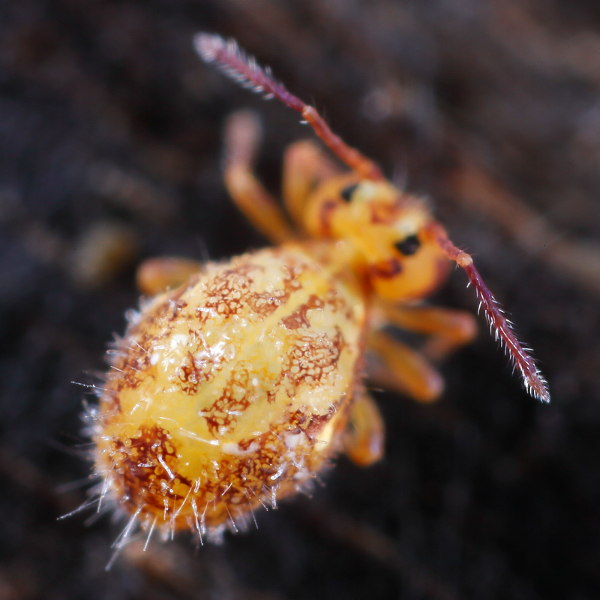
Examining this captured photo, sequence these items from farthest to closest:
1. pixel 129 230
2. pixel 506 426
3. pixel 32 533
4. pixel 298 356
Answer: pixel 129 230 < pixel 506 426 < pixel 32 533 < pixel 298 356

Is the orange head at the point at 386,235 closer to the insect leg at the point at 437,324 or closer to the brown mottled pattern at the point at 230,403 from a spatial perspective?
the insect leg at the point at 437,324

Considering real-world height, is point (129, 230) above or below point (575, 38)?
below

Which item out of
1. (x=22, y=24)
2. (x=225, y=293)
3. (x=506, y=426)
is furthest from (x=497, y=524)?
(x=22, y=24)

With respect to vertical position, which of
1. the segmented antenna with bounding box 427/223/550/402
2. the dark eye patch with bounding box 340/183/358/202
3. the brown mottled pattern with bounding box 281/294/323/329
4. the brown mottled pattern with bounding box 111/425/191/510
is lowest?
the brown mottled pattern with bounding box 111/425/191/510

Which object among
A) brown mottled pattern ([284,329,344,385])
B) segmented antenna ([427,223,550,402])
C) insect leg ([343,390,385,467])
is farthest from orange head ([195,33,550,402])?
brown mottled pattern ([284,329,344,385])

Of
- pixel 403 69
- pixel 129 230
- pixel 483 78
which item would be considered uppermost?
pixel 483 78

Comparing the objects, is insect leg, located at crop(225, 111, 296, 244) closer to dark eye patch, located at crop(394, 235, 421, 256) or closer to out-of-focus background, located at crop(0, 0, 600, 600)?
out-of-focus background, located at crop(0, 0, 600, 600)

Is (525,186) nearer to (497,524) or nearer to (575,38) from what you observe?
(575,38)

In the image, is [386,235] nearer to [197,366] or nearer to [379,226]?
[379,226]
